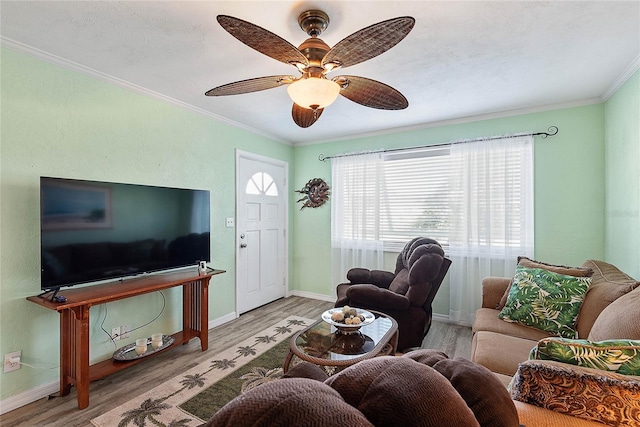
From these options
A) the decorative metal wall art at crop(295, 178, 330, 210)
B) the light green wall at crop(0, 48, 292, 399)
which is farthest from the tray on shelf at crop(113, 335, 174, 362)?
the decorative metal wall art at crop(295, 178, 330, 210)

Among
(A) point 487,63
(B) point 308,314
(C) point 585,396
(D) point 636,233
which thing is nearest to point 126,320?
(B) point 308,314

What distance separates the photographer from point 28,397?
2.02 metres

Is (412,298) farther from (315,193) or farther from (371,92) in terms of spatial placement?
(315,193)

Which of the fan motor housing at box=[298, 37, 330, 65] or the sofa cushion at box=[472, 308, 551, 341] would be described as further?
the sofa cushion at box=[472, 308, 551, 341]

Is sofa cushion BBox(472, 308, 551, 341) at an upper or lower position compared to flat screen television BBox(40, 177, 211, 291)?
lower

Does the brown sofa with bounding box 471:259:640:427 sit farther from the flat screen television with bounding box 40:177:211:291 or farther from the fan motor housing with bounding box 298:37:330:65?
the flat screen television with bounding box 40:177:211:291

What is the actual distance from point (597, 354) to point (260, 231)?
3598 mm

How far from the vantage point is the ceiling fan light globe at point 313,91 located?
5.13ft

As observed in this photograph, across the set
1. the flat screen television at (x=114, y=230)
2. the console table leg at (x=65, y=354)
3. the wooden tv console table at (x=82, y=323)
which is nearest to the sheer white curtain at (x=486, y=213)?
the flat screen television at (x=114, y=230)

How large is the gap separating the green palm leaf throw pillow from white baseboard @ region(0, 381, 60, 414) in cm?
334

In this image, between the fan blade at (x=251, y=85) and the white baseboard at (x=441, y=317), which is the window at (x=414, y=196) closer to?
the white baseboard at (x=441, y=317)

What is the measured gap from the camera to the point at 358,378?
0.52 m

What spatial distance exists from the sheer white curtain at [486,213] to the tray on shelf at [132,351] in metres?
3.06

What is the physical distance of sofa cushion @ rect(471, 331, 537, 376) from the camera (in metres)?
1.59
